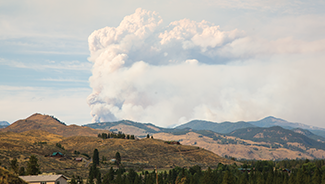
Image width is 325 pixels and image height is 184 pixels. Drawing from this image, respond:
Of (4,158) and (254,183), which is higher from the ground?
(4,158)

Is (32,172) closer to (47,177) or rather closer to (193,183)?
(47,177)

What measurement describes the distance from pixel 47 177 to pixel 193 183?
236 feet

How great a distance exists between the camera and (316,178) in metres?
164

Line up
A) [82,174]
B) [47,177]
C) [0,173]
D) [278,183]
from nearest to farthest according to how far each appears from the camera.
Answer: [0,173], [47,177], [278,183], [82,174]

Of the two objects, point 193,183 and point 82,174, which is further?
point 82,174

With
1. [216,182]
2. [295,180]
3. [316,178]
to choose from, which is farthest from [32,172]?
[316,178]

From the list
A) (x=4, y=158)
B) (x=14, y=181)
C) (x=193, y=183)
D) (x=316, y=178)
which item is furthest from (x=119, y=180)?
(x=14, y=181)

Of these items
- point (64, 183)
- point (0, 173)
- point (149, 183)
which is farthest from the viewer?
point (149, 183)

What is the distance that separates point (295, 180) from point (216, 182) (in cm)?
3956

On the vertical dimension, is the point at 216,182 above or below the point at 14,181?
below

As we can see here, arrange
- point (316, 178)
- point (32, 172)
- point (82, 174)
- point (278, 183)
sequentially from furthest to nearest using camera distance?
point (82, 174) → point (316, 178) → point (278, 183) → point (32, 172)

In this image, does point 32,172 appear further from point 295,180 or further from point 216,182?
point 295,180

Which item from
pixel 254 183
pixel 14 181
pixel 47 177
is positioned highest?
pixel 14 181

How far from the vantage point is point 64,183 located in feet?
330
